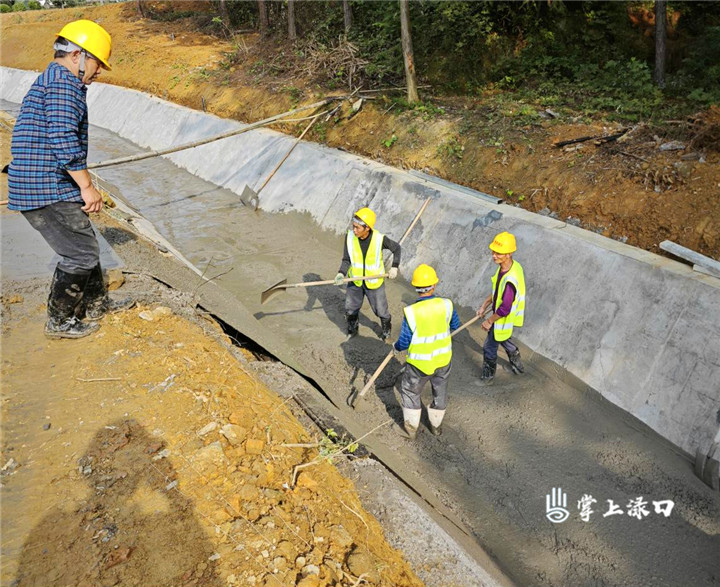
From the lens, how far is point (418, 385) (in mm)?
5238

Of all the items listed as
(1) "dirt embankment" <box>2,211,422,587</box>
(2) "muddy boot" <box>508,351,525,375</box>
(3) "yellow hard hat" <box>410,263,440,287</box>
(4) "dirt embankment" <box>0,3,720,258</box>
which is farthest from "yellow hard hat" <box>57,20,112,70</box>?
(4) "dirt embankment" <box>0,3,720,258</box>

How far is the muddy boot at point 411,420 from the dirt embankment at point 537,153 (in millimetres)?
3862

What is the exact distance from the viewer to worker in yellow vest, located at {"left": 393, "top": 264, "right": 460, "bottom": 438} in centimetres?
481

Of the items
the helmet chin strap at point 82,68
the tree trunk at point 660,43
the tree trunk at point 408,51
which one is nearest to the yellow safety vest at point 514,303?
the helmet chin strap at point 82,68

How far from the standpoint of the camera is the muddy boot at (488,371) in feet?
20.3

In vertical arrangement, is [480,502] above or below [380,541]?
below

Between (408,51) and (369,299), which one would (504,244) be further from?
(408,51)

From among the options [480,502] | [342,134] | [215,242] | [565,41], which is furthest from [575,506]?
[565,41]

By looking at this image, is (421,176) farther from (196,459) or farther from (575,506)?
(196,459)

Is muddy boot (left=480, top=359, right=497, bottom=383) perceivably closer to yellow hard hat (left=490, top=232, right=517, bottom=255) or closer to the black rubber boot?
yellow hard hat (left=490, top=232, right=517, bottom=255)

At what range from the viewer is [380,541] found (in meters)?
3.66

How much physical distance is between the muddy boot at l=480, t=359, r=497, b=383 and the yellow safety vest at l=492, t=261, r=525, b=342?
0.38 meters

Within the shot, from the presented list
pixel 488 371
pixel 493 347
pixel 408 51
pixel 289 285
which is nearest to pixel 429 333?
pixel 493 347

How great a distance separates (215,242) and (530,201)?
6162 millimetres
